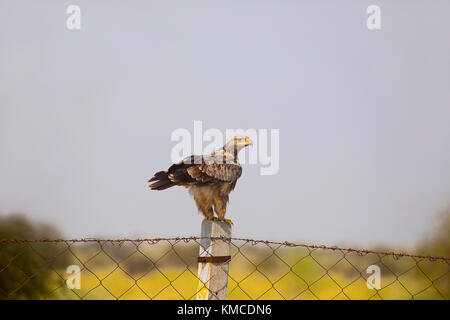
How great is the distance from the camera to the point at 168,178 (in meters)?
3.84

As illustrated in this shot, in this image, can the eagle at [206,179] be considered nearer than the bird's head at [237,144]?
Yes

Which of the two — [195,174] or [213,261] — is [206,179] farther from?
[213,261]

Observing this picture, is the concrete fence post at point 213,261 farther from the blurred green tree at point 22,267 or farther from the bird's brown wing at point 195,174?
the blurred green tree at point 22,267

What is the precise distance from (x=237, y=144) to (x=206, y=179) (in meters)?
0.97

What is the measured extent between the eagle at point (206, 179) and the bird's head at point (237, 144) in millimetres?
188

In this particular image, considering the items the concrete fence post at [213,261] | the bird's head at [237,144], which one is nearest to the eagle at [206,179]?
the bird's head at [237,144]

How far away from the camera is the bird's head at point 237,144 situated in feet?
16.3

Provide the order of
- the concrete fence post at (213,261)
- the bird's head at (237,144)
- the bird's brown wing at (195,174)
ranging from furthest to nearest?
the bird's head at (237,144) < the bird's brown wing at (195,174) < the concrete fence post at (213,261)

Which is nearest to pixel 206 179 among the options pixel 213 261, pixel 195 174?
pixel 195 174

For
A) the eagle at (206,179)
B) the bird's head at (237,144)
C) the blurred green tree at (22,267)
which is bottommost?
the blurred green tree at (22,267)

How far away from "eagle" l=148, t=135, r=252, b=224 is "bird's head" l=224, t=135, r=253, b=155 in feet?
0.62
